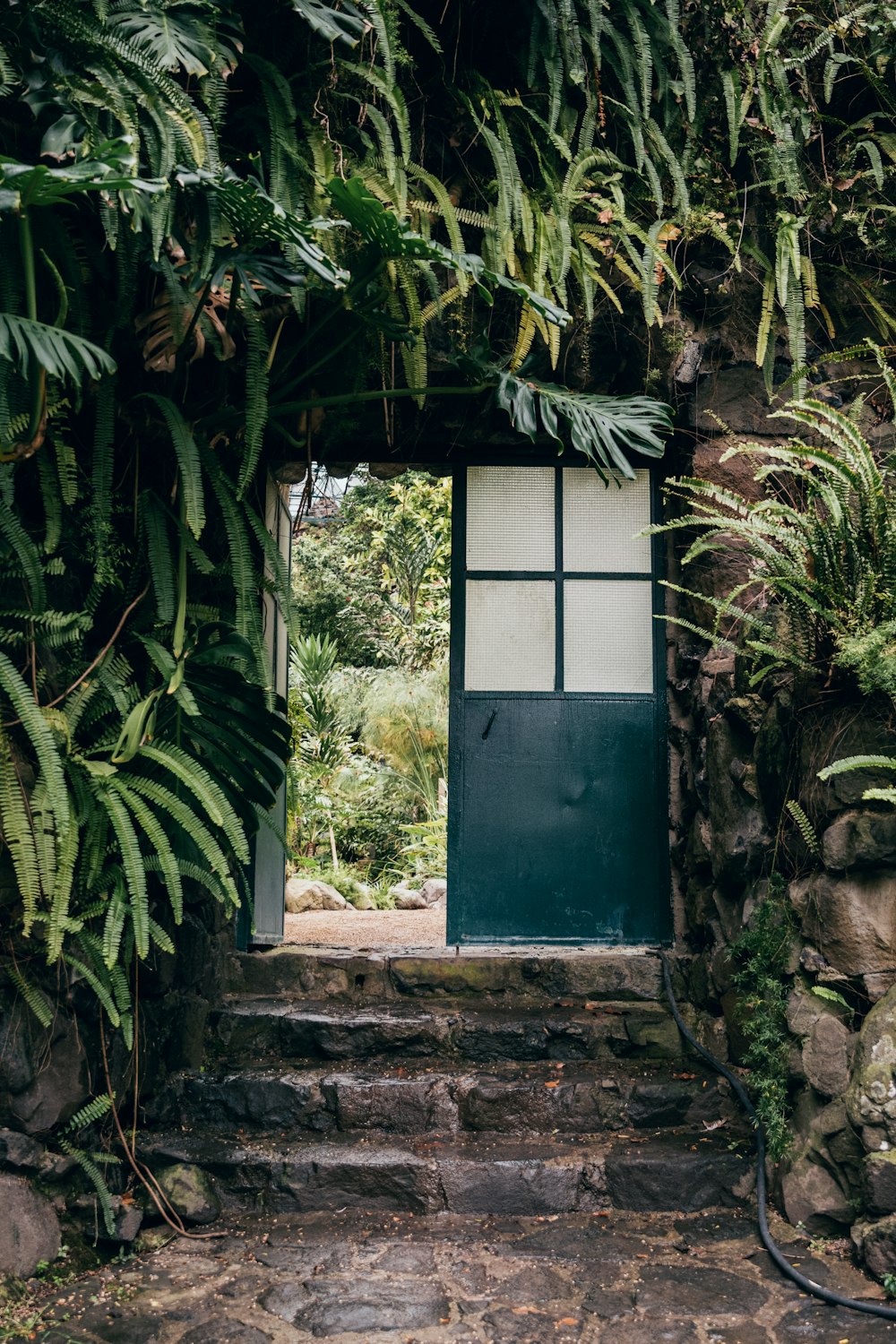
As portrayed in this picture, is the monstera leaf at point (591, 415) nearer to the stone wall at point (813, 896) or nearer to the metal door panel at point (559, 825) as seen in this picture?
the stone wall at point (813, 896)

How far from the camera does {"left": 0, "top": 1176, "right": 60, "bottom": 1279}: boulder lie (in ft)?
7.92

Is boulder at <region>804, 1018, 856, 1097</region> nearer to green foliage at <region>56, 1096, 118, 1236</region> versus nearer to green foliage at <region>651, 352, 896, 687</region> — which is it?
green foliage at <region>651, 352, 896, 687</region>

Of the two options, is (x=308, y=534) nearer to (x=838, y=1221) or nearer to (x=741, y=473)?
(x=741, y=473)

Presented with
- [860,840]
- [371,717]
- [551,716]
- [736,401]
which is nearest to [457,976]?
[551,716]

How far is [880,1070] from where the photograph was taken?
2.47 m


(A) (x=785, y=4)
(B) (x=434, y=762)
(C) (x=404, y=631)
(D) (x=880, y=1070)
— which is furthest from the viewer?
(C) (x=404, y=631)

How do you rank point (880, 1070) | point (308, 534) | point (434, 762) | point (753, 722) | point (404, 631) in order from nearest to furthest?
point (880, 1070)
point (753, 722)
point (434, 762)
point (404, 631)
point (308, 534)

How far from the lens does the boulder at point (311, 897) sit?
244 inches

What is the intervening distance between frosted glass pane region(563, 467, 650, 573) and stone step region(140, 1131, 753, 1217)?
6.96 ft

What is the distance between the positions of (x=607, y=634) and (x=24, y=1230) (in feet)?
8.88

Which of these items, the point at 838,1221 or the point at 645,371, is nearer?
the point at 838,1221

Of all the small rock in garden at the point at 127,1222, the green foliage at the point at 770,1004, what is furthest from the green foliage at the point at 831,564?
the small rock in garden at the point at 127,1222

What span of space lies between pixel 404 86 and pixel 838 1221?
372 cm

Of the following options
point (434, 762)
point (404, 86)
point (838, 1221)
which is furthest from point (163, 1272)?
point (434, 762)
